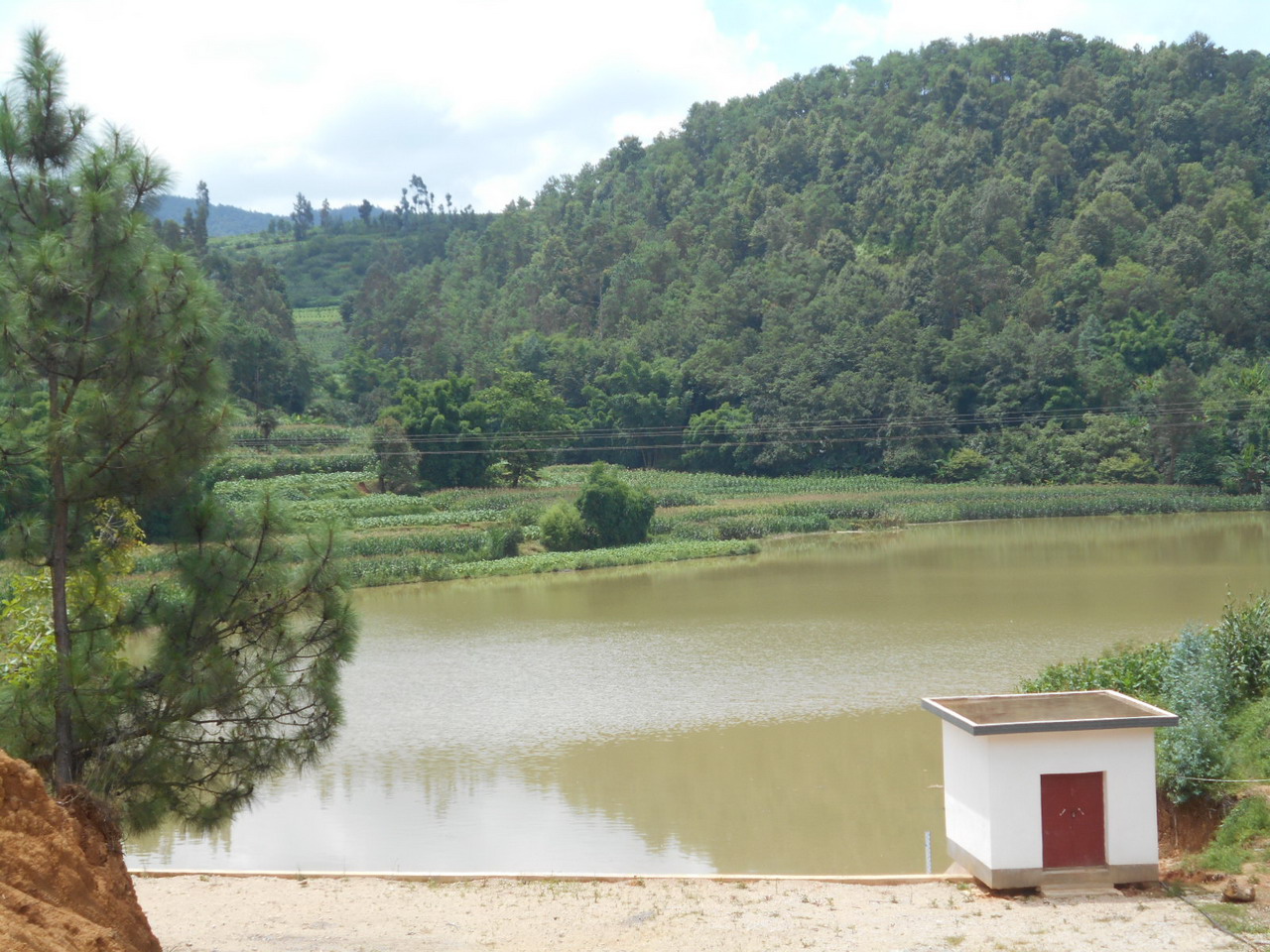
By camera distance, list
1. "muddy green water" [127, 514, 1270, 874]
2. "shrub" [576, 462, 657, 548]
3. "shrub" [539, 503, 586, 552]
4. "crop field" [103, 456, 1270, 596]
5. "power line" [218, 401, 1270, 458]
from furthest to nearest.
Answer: "power line" [218, 401, 1270, 458] → "shrub" [576, 462, 657, 548] → "shrub" [539, 503, 586, 552] → "crop field" [103, 456, 1270, 596] → "muddy green water" [127, 514, 1270, 874]

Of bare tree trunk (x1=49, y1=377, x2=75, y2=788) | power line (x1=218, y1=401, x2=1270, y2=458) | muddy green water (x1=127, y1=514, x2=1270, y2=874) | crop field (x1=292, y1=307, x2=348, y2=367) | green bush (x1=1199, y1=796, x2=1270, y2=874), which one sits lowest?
muddy green water (x1=127, y1=514, x2=1270, y2=874)

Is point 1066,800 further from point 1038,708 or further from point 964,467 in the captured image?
point 964,467

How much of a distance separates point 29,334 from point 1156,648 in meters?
13.0

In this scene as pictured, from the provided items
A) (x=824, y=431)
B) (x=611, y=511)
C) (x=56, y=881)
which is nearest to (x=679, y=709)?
(x=56, y=881)

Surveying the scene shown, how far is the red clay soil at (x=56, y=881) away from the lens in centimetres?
529

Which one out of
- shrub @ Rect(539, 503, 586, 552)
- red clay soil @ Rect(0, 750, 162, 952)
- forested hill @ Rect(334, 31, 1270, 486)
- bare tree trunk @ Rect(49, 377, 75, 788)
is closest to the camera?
red clay soil @ Rect(0, 750, 162, 952)

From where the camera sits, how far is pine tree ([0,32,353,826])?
7.14m

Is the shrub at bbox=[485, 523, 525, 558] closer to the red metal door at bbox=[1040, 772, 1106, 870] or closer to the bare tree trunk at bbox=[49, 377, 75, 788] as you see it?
the red metal door at bbox=[1040, 772, 1106, 870]

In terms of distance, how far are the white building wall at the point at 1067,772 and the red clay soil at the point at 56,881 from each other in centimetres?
546

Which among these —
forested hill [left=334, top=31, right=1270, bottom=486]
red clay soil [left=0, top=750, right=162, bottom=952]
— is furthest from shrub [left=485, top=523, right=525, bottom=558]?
red clay soil [left=0, top=750, right=162, bottom=952]

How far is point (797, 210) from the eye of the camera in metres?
82.2

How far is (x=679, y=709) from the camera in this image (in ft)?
57.2

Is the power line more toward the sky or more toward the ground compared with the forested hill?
more toward the ground

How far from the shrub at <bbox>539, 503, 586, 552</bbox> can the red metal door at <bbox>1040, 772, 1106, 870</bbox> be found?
29.3 m
